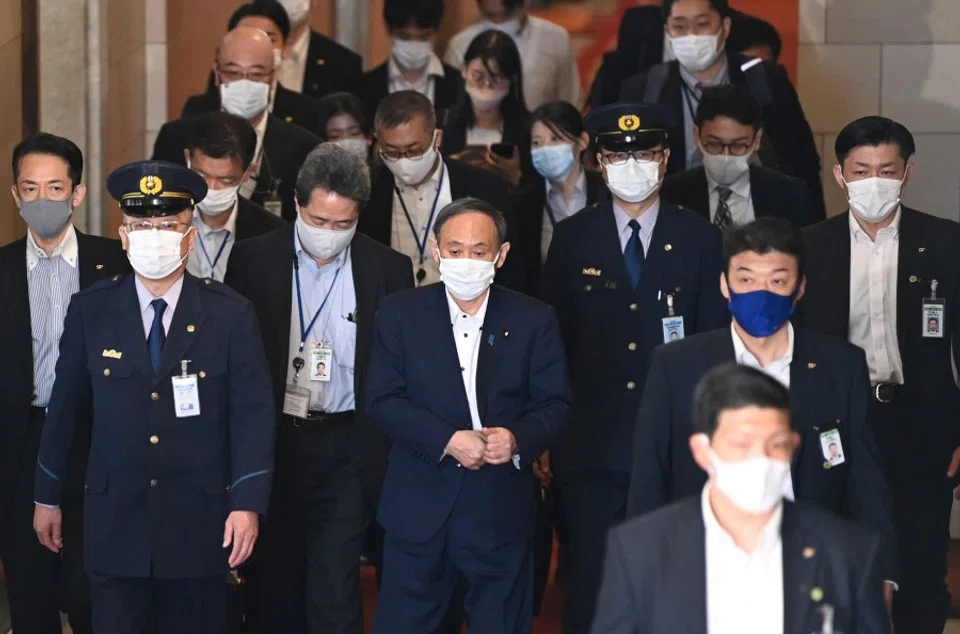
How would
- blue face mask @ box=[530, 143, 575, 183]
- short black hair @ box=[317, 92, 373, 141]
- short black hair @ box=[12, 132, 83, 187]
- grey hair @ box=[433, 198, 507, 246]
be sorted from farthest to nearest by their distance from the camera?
short black hair @ box=[317, 92, 373, 141] < blue face mask @ box=[530, 143, 575, 183] < short black hair @ box=[12, 132, 83, 187] < grey hair @ box=[433, 198, 507, 246]

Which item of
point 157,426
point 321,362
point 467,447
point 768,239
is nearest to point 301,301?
point 321,362

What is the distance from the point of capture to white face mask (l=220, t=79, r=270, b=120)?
7.46 m

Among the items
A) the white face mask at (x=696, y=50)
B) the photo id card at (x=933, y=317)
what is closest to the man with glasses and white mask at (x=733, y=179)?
the white face mask at (x=696, y=50)

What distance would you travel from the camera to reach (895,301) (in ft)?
20.5

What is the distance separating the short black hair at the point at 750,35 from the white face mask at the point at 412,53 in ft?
4.73

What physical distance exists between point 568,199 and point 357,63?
2167mm

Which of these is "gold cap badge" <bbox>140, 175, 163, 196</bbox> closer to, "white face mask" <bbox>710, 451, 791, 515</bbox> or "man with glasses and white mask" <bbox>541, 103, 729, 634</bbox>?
"man with glasses and white mask" <bbox>541, 103, 729, 634</bbox>

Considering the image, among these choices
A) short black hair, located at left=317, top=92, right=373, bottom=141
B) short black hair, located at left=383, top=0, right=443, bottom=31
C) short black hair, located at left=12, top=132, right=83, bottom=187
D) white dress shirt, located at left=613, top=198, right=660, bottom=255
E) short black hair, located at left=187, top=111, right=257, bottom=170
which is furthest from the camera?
short black hair, located at left=383, top=0, right=443, bottom=31

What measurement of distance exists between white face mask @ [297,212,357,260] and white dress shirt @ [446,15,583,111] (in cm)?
339

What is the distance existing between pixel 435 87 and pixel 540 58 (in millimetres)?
850

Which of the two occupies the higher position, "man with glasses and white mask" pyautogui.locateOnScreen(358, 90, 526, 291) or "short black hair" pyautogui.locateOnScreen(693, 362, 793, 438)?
"man with glasses and white mask" pyautogui.locateOnScreen(358, 90, 526, 291)

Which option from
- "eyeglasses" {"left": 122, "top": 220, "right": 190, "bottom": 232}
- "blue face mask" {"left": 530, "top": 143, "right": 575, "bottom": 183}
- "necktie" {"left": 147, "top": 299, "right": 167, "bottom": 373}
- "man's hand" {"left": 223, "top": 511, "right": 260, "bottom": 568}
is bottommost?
"man's hand" {"left": 223, "top": 511, "right": 260, "bottom": 568}

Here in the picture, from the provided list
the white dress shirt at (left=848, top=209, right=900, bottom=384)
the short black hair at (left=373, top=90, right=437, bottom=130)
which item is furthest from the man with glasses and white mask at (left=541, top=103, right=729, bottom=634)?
the short black hair at (left=373, top=90, right=437, bottom=130)

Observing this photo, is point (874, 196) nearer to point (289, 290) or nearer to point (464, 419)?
point (464, 419)
